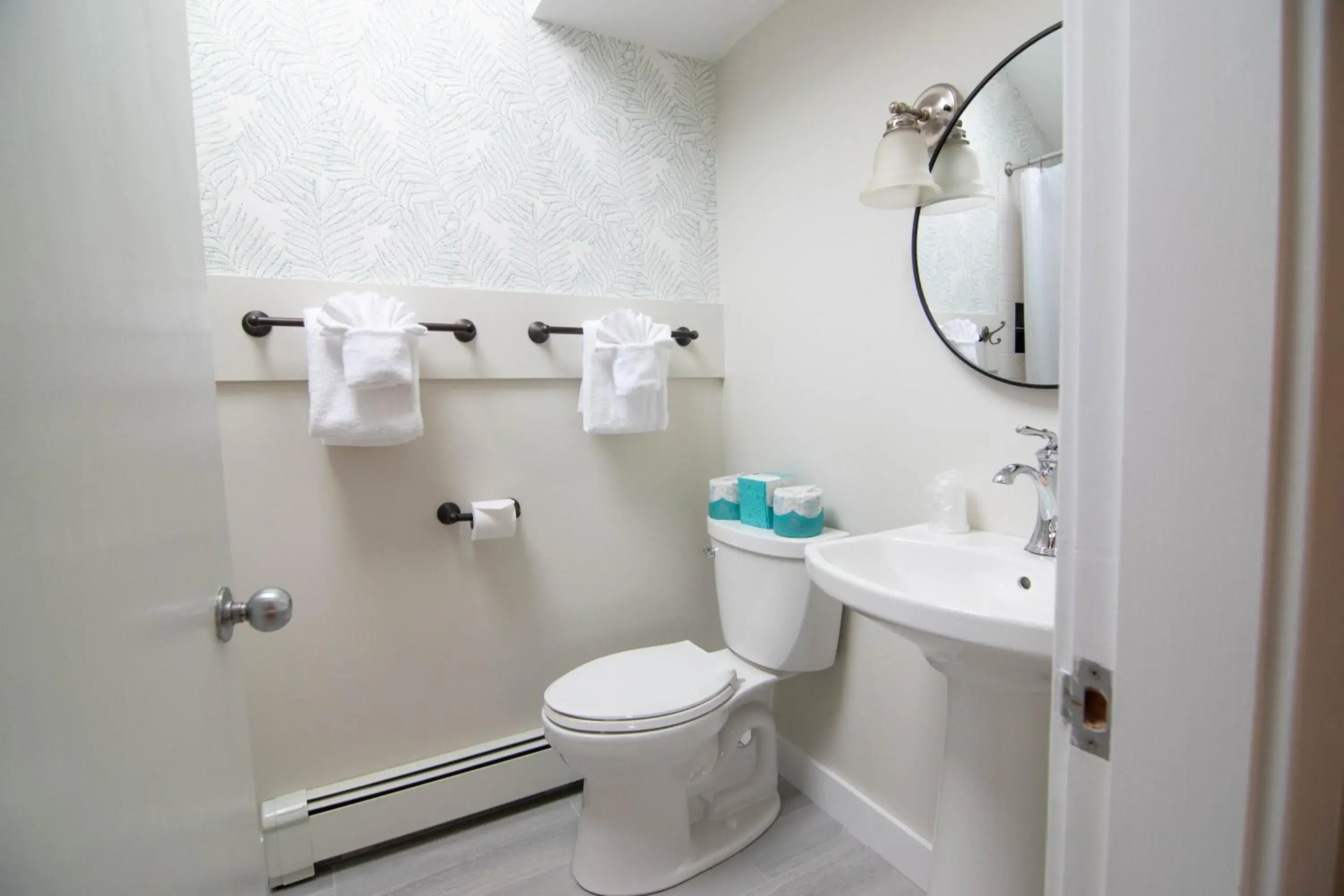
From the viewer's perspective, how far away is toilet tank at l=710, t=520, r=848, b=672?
5.07ft

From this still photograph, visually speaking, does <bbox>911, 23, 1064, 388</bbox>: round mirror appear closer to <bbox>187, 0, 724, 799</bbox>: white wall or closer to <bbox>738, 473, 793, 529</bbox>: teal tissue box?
<bbox>738, 473, 793, 529</bbox>: teal tissue box

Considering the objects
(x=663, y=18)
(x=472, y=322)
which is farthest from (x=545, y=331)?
(x=663, y=18)

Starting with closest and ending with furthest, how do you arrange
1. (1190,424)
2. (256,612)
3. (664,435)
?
(1190,424) < (256,612) < (664,435)

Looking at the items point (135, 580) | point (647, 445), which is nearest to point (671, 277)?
point (647, 445)

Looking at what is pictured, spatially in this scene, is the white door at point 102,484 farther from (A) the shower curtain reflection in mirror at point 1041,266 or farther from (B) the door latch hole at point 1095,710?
(A) the shower curtain reflection in mirror at point 1041,266

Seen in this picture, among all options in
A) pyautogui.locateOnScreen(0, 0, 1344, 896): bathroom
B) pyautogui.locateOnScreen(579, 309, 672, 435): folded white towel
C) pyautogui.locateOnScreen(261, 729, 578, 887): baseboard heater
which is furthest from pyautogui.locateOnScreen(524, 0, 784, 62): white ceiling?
pyautogui.locateOnScreen(261, 729, 578, 887): baseboard heater

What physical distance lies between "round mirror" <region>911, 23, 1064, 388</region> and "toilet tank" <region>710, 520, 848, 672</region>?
0.58 metres

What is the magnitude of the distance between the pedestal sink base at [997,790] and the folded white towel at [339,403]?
1.27 metres

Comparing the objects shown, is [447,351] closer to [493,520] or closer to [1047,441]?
[493,520]

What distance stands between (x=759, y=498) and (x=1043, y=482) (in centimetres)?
70

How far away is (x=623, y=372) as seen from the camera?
164 centimetres

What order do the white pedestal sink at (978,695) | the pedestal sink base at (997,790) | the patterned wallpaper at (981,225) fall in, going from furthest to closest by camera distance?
the patterned wallpaper at (981,225) < the pedestal sink base at (997,790) < the white pedestal sink at (978,695)

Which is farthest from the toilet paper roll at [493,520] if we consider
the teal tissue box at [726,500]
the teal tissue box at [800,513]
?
the teal tissue box at [800,513]

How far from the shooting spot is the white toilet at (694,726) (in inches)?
53.4
